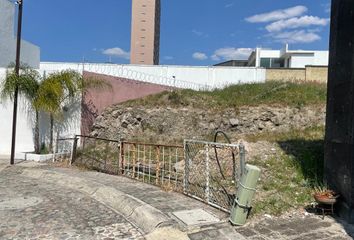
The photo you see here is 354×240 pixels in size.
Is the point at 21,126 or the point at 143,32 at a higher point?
the point at 143,32

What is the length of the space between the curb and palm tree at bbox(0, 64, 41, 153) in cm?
337

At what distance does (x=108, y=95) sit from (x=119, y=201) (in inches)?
365

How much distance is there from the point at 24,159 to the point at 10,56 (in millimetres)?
7251

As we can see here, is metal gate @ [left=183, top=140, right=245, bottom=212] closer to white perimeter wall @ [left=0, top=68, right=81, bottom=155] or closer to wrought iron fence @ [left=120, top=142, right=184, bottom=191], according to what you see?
wrought iron fence @ [left=120, top=142, right=184, bottom=191]

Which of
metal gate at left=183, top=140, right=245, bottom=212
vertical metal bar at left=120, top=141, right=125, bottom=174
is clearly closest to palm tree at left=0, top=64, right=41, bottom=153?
vertical metal bar at left=120, top=141, right=125, bottom=174

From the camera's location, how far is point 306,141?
9.45m

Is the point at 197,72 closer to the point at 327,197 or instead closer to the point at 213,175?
the point at 213,175

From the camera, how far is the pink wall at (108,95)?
46.2 ft

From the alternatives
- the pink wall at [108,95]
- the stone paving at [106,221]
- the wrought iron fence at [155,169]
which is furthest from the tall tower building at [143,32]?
the stone paving at [106,221]

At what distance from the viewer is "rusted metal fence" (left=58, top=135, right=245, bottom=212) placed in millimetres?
6444

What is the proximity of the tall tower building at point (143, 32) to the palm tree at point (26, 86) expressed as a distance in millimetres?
51536

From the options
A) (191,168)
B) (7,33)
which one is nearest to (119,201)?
(191,168)

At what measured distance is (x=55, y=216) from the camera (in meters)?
5.94

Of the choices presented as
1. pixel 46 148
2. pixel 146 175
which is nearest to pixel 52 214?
pixel 146 175
